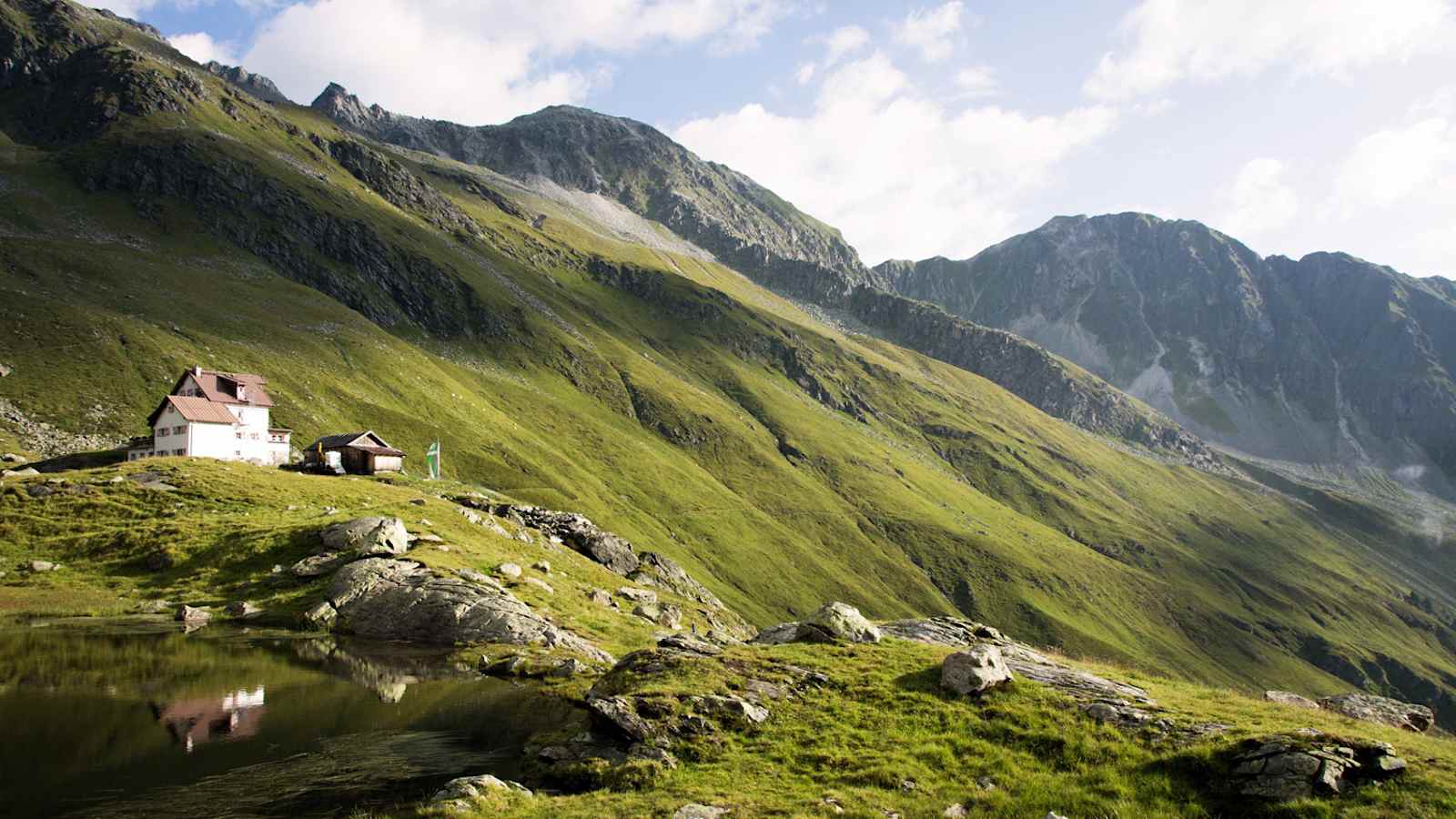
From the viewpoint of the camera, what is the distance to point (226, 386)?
87625mm

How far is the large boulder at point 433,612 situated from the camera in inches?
1714

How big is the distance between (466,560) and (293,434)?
258 ft

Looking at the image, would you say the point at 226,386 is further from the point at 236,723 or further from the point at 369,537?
the point at 236,723

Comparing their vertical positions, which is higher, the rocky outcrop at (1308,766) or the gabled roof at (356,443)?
the gabled roof at (356,443)

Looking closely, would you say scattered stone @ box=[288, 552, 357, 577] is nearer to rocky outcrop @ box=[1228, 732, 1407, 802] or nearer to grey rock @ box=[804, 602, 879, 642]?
grey rock @ box=[804, 602, 879, 642]

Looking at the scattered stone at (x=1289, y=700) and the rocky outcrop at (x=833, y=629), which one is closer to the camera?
the scattered stone at (x=1289, y=700)

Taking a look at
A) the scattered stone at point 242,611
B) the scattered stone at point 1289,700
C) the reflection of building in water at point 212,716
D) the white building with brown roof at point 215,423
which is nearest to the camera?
the reflection of building in water at point 212,716

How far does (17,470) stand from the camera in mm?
69875

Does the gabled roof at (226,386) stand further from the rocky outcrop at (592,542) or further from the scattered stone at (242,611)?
the scattered stone at (242,611)

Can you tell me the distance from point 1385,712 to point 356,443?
3733 inches

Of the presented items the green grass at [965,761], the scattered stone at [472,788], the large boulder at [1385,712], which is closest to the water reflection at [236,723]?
the scattered stone at [472,788]

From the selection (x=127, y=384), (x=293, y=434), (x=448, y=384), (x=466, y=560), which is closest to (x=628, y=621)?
(x=466, y=560)

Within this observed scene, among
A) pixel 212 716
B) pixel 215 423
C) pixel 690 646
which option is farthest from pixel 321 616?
pixel 215 423

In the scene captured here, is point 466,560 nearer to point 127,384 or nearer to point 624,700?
point 624,700
